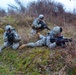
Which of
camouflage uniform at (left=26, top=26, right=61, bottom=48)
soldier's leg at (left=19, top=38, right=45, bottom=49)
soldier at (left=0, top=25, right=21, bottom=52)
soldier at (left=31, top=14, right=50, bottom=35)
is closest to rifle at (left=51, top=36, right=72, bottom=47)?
camouflage uniform at (left=26, top=26, right=61, bottom=48)

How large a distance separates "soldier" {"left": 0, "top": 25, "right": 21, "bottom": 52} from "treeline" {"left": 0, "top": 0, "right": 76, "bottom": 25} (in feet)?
27.3

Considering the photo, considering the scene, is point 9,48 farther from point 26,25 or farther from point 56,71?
point 26,25

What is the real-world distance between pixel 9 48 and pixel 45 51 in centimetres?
308

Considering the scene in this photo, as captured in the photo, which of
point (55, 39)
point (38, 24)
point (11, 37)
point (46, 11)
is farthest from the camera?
point (46, 11)

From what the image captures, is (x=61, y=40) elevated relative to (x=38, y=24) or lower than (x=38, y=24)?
lower

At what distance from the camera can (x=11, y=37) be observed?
13805 mm

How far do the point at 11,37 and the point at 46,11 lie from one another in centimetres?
1145

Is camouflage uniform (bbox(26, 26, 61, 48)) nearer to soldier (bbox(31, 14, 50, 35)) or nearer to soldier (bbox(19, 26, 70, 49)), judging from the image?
soldier (bbox(19, 26, 70, 49))

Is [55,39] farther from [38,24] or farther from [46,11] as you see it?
[46,11]

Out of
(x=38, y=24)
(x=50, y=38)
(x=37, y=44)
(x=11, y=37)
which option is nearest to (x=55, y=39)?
(x=50, y=38)

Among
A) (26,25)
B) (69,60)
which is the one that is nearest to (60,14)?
(26,25)

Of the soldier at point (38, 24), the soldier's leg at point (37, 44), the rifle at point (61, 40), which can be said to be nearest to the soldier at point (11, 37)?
the soldier's leg at point (37, 44)

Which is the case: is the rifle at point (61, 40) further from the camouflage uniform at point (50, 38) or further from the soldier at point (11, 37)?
the soldier at point (11, 37)

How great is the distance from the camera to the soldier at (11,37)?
13641 mm
